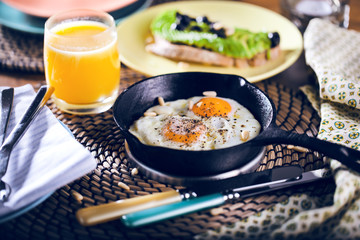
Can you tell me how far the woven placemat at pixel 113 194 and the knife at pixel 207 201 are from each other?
0.03 meters

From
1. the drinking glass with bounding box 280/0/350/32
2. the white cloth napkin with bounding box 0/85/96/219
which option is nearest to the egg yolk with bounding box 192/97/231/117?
the white cloth napkin with bounding box 0/85/96/219

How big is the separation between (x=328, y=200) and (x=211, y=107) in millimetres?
556

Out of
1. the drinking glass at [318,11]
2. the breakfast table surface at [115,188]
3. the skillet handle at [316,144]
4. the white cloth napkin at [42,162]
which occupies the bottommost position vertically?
the breakfast table surface at [115,188]

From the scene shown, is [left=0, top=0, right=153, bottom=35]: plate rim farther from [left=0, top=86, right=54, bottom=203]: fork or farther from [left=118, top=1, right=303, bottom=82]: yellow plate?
A: [left=0, top=86, right=54, bottom=203]: fork

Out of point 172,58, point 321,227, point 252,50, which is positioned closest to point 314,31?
point 252,50

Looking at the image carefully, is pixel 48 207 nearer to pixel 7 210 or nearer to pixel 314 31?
pixel 7 210

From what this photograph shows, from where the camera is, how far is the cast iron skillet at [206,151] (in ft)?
4.43

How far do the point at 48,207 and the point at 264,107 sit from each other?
2.76ft

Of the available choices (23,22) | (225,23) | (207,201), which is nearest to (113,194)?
(207,201)

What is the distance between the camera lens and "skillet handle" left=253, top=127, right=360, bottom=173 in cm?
133

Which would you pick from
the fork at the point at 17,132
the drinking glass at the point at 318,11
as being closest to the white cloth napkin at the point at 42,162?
the fork at the point at 17,132

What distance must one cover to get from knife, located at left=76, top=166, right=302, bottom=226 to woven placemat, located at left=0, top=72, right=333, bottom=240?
0.13 ft

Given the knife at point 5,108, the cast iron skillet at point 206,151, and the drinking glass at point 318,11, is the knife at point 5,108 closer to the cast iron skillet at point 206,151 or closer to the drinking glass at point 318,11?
the cast iron skillet at point 206,151

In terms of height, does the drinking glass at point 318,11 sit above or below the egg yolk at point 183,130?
below
